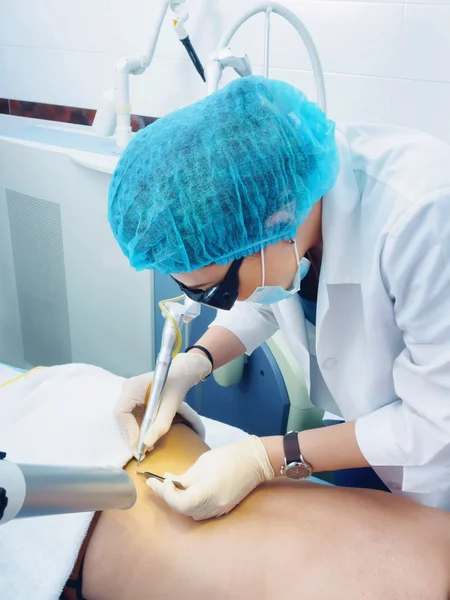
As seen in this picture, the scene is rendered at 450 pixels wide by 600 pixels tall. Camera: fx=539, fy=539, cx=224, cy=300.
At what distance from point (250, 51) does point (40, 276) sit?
112 centimetres

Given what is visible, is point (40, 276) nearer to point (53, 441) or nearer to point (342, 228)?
point (53, 441)

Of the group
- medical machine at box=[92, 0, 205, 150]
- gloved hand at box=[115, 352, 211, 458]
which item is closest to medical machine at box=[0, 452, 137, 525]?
gloved hand at box=[115, 352, 211, 458]

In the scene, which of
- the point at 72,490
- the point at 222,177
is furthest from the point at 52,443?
the point at 222,177

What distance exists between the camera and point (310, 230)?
96 cm

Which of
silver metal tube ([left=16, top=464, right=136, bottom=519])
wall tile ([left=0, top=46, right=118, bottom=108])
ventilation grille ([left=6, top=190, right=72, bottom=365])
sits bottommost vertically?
ventilation grille ([left=6, top=190, right=72, bottom=365])

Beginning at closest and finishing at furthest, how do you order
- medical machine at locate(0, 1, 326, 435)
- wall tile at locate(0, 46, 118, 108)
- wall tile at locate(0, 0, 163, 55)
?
medical machine at locate(0, 1, 326, 435)
wall tile at locate(0, 0, 163, 55)
wall tile at locate(0, 46, 118, 108)

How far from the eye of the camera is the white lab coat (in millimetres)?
826

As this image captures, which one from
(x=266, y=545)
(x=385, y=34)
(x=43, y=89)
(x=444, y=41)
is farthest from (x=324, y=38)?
(x=266, y=545)

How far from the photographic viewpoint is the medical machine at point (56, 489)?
0.52 meters

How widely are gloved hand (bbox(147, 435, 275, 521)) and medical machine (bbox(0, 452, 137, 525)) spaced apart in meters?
0.16

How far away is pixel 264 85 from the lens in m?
0.82

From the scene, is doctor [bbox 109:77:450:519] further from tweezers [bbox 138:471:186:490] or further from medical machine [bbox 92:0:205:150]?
medical machine [bbox 92:0:205:150]

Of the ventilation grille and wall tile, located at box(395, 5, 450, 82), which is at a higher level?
wall tile, located at box(395, 5, 450, 82)

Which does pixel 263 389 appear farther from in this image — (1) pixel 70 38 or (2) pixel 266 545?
(1) pixel 70 38
